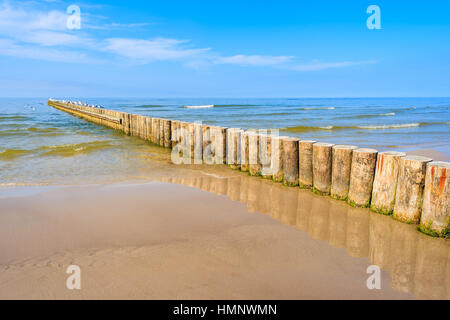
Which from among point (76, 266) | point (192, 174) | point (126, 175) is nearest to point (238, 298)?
point (76, 266)

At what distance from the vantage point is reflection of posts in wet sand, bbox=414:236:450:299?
267 cm

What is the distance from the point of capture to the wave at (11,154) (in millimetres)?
8844

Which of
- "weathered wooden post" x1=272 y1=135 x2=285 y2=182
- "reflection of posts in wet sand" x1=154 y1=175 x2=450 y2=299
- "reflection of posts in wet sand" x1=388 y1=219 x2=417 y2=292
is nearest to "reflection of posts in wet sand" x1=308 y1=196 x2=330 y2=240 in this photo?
"reflection of posts in wet sand" x1=154 y1=175 x2=450 y2=299

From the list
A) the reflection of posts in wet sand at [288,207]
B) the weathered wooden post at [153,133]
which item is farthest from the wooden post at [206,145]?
the weathered wooden post at [153,133]

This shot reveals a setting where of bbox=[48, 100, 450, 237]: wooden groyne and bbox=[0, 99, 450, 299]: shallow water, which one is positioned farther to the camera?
bbox=[48, 100, 450, 237]: wooden groyne

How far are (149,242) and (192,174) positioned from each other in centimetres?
348

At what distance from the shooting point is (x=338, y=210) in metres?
4.57

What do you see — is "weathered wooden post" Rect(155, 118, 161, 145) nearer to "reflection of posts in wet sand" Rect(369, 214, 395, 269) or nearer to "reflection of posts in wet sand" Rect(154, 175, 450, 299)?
"reflection of posts in wet sand" Rect(154, 175, 450, 299)

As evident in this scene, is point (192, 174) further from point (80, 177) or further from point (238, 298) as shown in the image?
point (238, 298)

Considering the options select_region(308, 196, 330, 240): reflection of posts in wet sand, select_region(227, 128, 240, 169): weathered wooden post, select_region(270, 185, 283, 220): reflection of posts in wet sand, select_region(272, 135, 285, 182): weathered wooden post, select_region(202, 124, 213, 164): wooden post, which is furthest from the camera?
select_region(202, 124, 213, 164): wooden post

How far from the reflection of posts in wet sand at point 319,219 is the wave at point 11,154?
8.61 m

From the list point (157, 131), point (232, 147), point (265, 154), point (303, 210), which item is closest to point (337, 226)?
point (303, 210)

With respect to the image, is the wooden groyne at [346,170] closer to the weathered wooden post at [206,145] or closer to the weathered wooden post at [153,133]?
the weathered wooden post at [206,145]

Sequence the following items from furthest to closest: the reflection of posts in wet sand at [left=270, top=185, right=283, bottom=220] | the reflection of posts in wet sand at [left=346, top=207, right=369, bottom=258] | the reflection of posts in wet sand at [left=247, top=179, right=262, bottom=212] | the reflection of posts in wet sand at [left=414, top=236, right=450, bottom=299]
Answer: the reflection of posts in wet sand at [left=247, top=179, right=262, bottom=212] < the reflection of posts in wet sand at [left=270, top=185, right=283, bottom=220] < the reflection of posts in wet sand at [left=346, top=207, right=369, bottom=258] < the reflection of posts in wet sand at [left=414, top=236, right=450, bottom=299]
